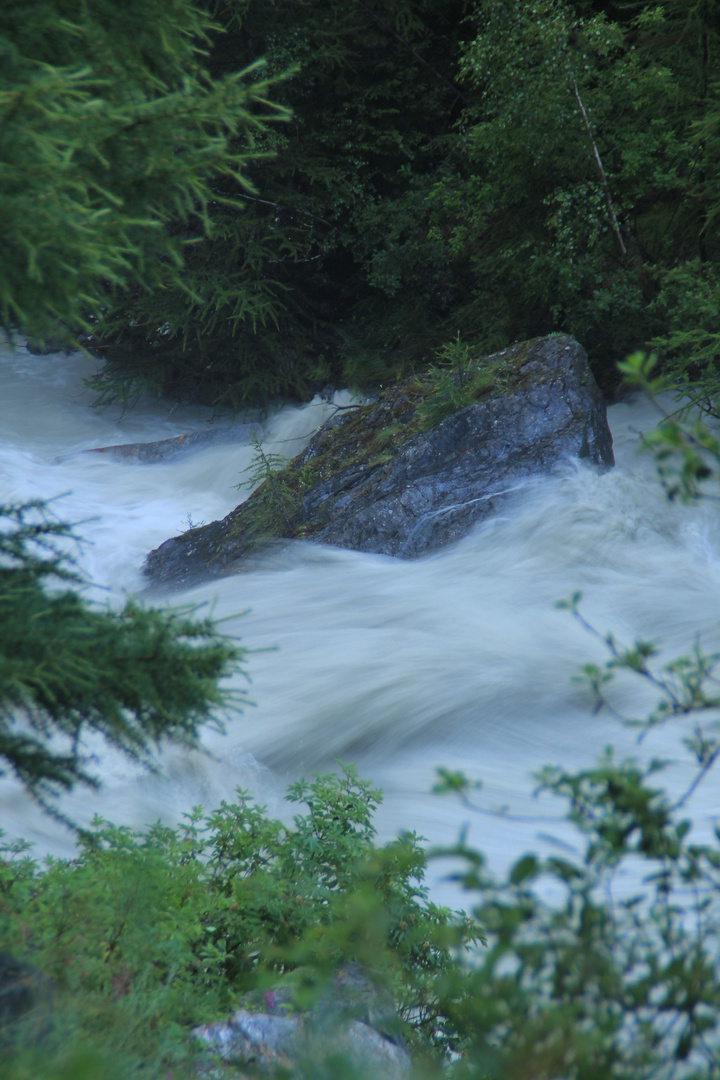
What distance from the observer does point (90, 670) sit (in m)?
1.57

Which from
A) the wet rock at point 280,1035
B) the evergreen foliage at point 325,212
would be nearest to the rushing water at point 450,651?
the wet rock at point 280,1035

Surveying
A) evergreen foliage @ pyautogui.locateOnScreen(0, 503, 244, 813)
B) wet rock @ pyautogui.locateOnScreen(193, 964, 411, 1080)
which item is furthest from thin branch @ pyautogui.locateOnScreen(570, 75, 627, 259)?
wet rock @ pyautogui.locateOnScreen(193, 964, 411, 1080)

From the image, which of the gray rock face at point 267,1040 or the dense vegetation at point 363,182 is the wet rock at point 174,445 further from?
the gray rock face at point 267,1040

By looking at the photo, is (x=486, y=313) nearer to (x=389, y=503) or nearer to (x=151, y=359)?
(x=389, y=503)

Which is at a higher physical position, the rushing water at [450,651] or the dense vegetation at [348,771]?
the dense vegetation at [348,771]

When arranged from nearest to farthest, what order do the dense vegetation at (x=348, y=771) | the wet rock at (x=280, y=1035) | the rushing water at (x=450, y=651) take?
the dense vegetation at (x=348, y=771) < the wet rock at (x=280, y=1035) < the rushing water at (x=450, y=651)

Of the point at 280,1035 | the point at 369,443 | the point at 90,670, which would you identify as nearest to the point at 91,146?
the point at 90,670

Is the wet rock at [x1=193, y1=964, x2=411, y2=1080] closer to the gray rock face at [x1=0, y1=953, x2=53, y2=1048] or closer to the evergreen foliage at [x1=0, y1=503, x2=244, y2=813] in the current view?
the gray rock face at [x1=0, y1=953, x2=53, y2=1048]

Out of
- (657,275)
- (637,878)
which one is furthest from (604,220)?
(637,878)

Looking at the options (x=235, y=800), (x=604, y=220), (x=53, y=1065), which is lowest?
(x=235, y=800)

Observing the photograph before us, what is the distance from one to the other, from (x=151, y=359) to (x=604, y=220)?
6367 mm

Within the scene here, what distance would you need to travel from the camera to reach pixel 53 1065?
112cm

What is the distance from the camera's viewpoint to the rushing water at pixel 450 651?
3.74 meters

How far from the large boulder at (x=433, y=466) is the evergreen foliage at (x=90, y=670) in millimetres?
3807
